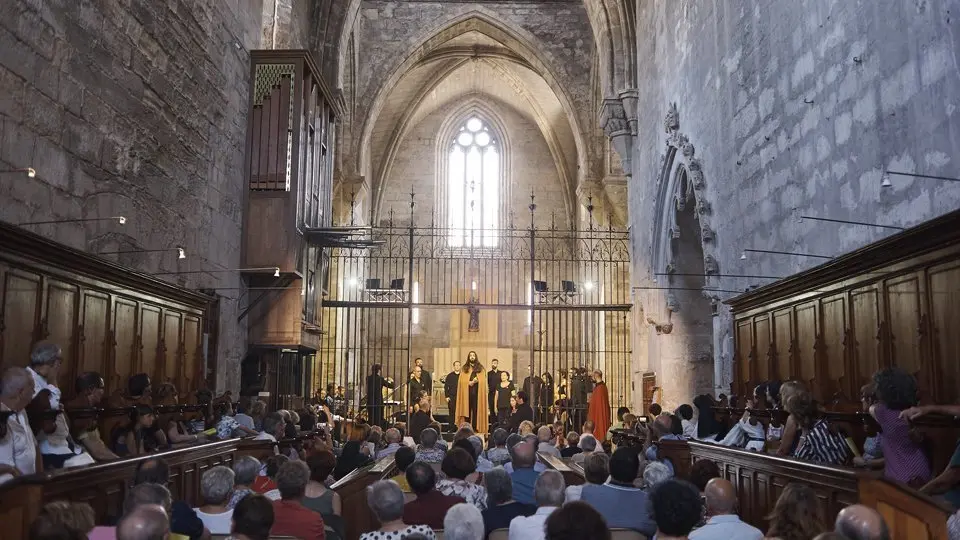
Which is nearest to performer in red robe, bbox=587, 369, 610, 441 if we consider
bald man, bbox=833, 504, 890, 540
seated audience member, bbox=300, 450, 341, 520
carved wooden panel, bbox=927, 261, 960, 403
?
carved wooden panel, bbox=927, 261, 960, 403

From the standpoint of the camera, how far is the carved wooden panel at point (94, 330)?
7180 millimetres

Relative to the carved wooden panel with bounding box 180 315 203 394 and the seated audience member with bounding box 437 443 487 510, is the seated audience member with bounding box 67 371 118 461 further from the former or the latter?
the carved wooden panel with bounding box 180 315 203 394

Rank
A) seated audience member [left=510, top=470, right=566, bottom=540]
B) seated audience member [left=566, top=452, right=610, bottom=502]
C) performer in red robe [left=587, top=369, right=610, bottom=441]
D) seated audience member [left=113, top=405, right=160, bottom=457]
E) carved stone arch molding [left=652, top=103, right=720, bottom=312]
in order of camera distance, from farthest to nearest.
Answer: performer in red robe [left=587, top=369, right=610, bottom=441] < carved stone arch molding [left=652, top=103, right=720, bottom=312] < seated audience member [left=113, top=405, right=160, bottom=457] < seated audience member [left=566, top=452, right=610, bottom=502] < seated audience member [left=510, top=470, right=566, bottom=540]

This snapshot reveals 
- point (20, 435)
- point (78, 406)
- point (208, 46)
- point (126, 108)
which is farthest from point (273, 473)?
point (208, 46)

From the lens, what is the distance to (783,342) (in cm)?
878

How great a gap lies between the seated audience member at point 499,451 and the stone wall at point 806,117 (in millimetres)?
3320

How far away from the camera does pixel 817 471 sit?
15.6 feet

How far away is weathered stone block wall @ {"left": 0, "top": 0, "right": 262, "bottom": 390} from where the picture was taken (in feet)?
20.8

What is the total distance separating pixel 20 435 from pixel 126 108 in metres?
4.50

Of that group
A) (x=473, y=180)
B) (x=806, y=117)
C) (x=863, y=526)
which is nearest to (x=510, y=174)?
(x=473, y=180)

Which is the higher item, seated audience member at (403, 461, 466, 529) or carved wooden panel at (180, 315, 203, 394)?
carved wooden panel at (180, 315, 203, 394)

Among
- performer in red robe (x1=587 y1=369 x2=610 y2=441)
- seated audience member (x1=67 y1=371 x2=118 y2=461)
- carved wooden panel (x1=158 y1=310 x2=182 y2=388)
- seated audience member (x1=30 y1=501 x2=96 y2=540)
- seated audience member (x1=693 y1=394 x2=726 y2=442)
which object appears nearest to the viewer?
seated audience member (x1=30 y1=501 x2=96 y2=540)

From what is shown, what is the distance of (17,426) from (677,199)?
10585 mm

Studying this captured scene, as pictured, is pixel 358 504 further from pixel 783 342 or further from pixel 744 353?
pixel 744 353
